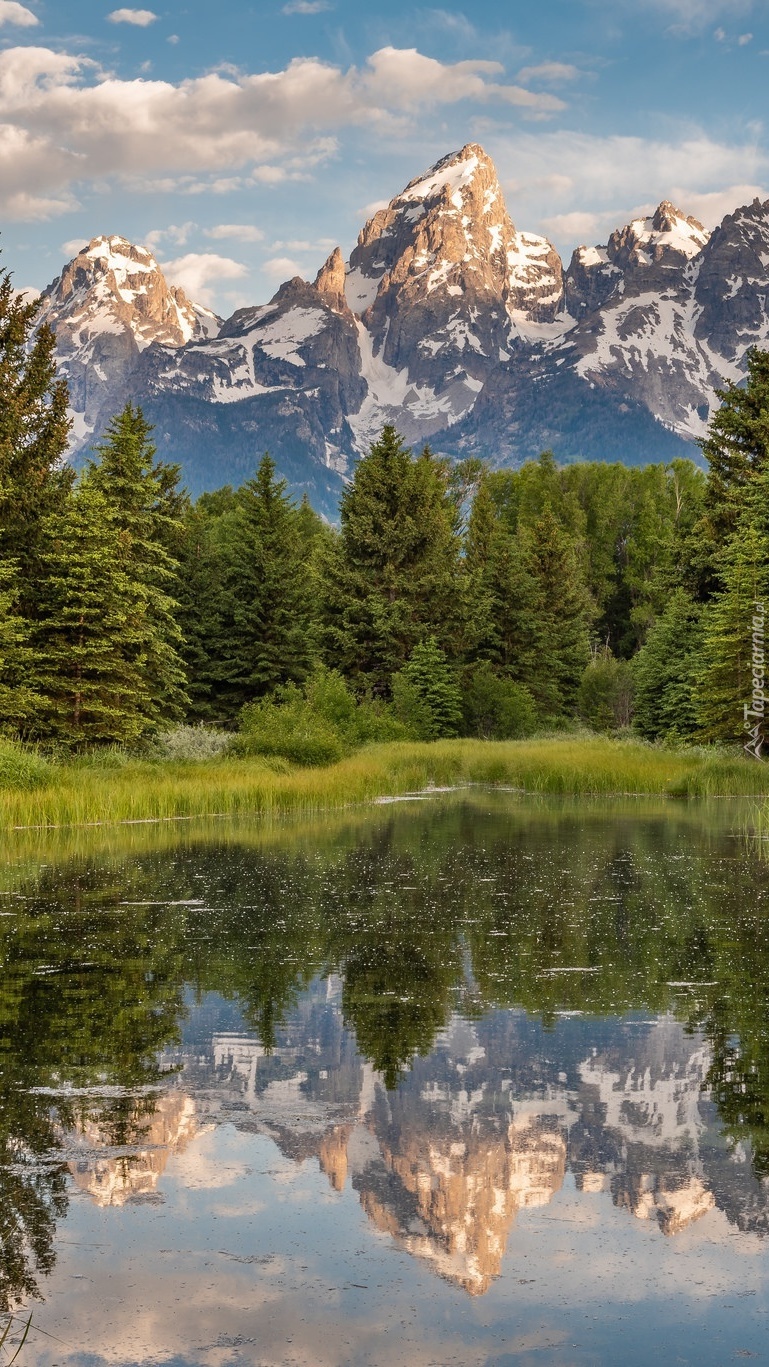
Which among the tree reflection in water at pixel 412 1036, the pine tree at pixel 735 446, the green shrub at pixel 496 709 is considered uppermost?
the pine tree at pixel 735 446

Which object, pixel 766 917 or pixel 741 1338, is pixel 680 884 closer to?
pixel 766 917

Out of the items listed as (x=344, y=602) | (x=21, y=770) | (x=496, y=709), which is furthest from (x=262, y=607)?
(x=21, y=770)

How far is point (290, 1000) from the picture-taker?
35.0ft

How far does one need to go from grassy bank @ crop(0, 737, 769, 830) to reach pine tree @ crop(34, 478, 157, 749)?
3.74 metres

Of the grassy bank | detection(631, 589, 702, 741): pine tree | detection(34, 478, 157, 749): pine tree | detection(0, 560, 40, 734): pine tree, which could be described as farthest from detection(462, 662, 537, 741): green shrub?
detection(0, 560, 40, 734): pine tree

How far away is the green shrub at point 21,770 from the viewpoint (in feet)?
84.8

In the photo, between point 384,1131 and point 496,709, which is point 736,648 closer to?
point 496,709

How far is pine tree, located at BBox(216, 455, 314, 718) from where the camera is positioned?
2404 inches

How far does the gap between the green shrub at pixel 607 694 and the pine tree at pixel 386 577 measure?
1590cm

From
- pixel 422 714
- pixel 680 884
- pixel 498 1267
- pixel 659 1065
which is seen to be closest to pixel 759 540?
pixel 422 714

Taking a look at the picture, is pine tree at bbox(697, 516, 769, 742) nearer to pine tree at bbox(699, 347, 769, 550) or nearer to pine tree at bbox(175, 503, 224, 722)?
pine tree at bbox(699, 347, 769, 550)

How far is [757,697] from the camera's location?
41469 mm

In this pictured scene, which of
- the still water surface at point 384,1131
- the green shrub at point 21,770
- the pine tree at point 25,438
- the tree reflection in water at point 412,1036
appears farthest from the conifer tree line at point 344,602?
the still water surface at point 384,1131

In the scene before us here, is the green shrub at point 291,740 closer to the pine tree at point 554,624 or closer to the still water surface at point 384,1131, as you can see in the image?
the still water surface at point 384,1131
